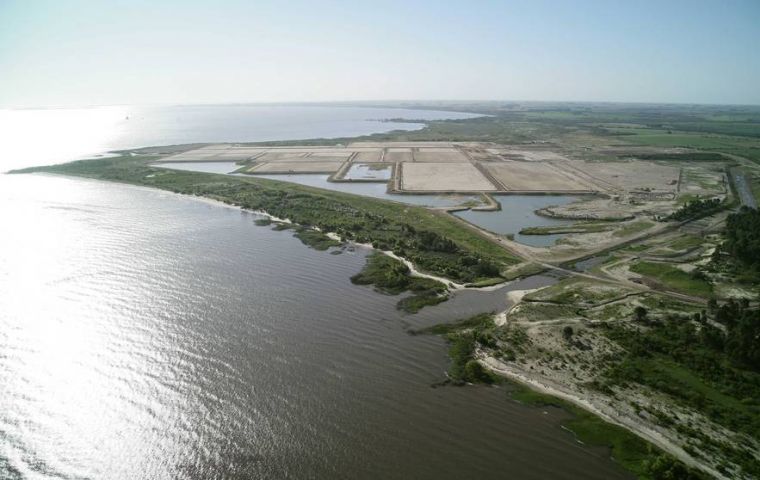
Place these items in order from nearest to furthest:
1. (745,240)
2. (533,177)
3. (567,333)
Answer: (567,333)
(745,240)
(533,177)

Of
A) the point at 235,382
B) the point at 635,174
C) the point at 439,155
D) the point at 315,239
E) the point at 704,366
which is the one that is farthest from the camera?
the point at 439,155

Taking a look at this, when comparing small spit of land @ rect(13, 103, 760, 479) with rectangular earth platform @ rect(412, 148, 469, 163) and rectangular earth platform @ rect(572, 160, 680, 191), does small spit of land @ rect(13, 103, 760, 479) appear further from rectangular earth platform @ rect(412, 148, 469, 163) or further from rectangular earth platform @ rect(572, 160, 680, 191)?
rectangular earth platform @ rect(412, 148, 469, 163)

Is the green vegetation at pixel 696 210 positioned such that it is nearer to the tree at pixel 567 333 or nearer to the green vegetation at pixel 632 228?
the green vegetation at pixel 632 228

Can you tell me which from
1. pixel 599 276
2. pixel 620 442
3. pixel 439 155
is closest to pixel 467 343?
pixel 620 442

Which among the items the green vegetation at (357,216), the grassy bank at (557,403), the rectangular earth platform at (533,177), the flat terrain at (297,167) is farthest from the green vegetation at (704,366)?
the flat terrain at (297,167)

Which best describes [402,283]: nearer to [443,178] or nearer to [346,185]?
[346,185]

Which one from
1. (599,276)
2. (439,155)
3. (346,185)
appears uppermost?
(439,155)

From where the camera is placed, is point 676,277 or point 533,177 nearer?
point 676,277
